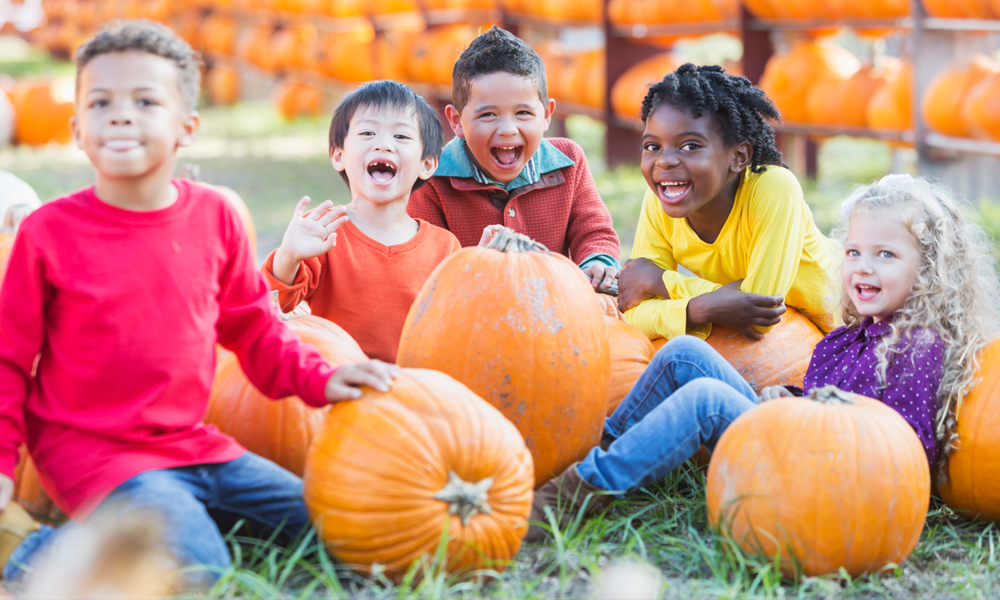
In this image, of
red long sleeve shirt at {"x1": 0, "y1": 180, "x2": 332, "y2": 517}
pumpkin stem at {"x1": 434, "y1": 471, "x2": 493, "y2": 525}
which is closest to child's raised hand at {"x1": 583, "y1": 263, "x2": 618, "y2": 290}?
pumpkin stem at {"x1": 434, "y1": 471, "x2": 493, "y2": 525}

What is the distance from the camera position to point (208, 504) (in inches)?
89.1

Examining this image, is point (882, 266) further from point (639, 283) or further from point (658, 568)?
point (658, 568)

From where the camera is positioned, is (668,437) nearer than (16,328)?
No

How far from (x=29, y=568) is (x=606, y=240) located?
A: 8.11 feet

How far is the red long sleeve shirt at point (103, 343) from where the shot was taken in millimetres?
2141

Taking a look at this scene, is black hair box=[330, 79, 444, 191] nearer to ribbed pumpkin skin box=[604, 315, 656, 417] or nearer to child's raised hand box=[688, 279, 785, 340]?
ribbed pumpkin skin box=[604, 315, 656, 417]

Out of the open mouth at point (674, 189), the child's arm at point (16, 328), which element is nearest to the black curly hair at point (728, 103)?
the open mouth at point (674, 189)

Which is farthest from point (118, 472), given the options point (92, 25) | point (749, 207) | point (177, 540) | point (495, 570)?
point (92, 25)

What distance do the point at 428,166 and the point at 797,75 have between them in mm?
5220

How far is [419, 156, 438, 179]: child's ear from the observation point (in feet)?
11.1

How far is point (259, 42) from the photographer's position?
15.2 metres

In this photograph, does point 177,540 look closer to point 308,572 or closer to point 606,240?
point 308,572

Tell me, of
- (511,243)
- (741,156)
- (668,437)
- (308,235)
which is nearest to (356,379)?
(511,243)

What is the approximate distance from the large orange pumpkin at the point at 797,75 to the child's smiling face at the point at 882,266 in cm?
524
